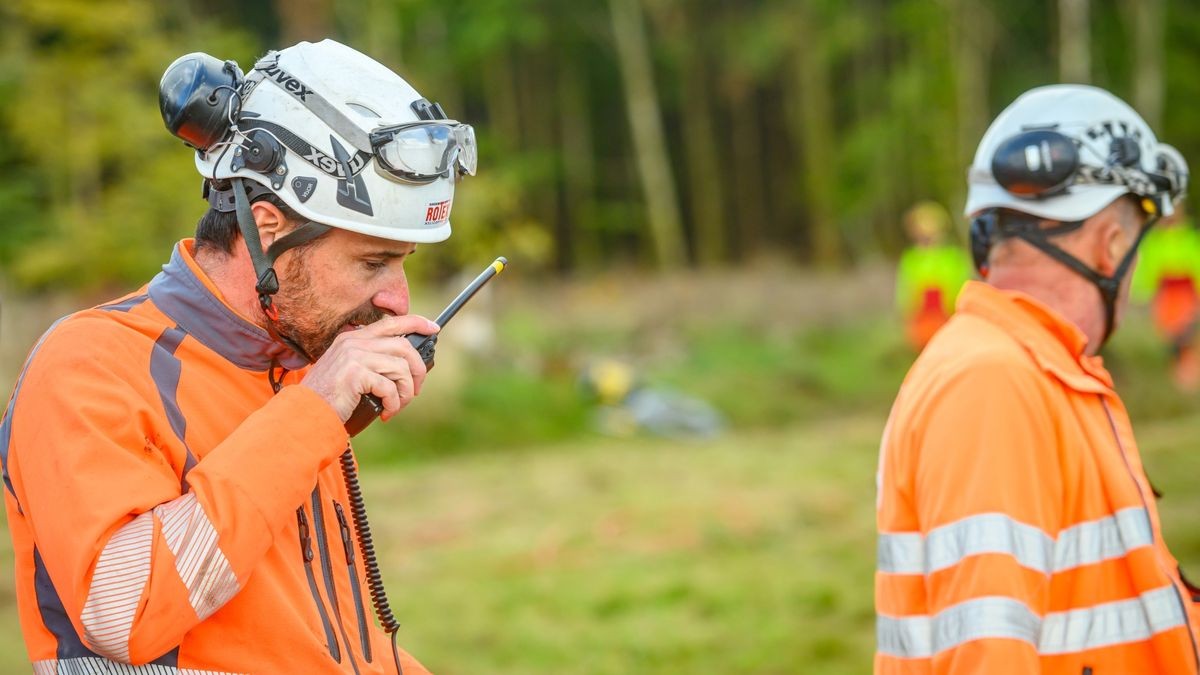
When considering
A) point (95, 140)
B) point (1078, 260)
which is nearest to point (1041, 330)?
point (1078, 260)

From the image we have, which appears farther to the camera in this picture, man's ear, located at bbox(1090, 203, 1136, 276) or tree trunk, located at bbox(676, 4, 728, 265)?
tree trunk, located at bbox(676, 4, 728, 265)

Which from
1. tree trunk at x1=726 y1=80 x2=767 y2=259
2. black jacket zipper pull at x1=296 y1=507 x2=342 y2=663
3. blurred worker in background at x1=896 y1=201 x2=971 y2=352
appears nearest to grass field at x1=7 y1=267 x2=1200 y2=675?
blurred worker in background at x1=896 y1=201 x2=971 y2=352

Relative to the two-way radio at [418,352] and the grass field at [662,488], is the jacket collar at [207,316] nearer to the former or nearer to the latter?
the two-way radio at [418,352]

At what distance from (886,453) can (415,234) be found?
1.30m

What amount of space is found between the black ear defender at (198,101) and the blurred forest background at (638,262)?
180 inches

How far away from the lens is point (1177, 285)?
1163 cm

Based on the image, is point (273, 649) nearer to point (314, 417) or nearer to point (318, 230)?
point (314, 417)

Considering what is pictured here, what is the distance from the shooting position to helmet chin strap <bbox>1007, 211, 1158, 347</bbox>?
3004 mm

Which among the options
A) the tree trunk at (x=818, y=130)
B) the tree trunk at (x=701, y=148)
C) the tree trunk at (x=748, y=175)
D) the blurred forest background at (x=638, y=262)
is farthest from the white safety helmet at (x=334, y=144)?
the tree trunk at (x=748, y=175)

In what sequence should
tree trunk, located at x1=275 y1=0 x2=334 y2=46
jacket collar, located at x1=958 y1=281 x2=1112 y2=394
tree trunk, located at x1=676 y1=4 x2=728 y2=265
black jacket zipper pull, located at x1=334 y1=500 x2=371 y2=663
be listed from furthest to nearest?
tree trunk, located at x1=676 y1=4 x2=728 y2=265
tree trunk, located at x1=275 y1=0 x2=334 y2=46
jacket collar, located at x1=958 y1=281 x2=1112 y2=394
black jacket zipper pull, located at x1=334 y1=500 x2=371 y2=663

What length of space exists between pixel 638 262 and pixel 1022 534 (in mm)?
36833

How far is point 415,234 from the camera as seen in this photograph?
241 centimetres

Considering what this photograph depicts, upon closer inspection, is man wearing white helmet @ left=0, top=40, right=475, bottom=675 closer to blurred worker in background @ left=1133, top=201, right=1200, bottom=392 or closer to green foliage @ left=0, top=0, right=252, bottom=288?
blurred worker in background @ left=1133, top=201, right=1200, bottom=392

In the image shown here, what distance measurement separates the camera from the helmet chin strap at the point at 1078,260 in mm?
3004
